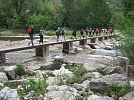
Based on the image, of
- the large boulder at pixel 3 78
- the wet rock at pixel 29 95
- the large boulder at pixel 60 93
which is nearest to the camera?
the large boulder at pixel 60 93

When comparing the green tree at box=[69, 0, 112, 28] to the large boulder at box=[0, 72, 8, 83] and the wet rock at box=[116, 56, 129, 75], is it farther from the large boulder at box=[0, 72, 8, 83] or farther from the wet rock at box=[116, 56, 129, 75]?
the large boulder at box=[0, 72, 8, 83]

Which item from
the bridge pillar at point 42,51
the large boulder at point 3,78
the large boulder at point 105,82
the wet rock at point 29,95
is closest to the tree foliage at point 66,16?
the bridge pillar at point 42,51

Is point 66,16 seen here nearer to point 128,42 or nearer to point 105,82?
point 128,42

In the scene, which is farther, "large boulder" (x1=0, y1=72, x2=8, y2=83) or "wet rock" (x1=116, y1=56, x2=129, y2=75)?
"wet rock" (x1=116, y1=56, x2=129, y2=75)

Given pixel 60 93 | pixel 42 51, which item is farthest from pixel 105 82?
pixel 42 51

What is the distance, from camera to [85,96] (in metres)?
7.55

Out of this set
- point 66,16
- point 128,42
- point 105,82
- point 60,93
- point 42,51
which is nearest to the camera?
point 60,93

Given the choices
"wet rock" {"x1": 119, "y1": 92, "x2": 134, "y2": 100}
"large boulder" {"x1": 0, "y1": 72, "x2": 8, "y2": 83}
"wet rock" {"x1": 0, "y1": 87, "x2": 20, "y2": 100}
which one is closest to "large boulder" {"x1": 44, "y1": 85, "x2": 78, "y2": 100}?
"wet rock" {"x1": 0, "y1": 87, "x2": 20, "y2": 100}

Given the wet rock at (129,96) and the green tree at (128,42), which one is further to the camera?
the green tree at (128,42)

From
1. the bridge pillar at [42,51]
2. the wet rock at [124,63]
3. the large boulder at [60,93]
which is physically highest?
the wet rock at [124,63]

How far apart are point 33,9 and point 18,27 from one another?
1176 centimetres

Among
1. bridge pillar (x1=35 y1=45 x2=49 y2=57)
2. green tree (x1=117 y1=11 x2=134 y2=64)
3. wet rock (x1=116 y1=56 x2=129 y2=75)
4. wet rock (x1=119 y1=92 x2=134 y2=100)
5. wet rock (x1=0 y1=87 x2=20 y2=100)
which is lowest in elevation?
bridge pillar (x1=35 y1=45 x2=49 y2=57)

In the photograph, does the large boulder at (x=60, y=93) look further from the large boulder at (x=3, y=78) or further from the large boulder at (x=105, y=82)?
the large boulder at (x=3, y=78)

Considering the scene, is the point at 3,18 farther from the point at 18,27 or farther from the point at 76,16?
the point at 76,16
